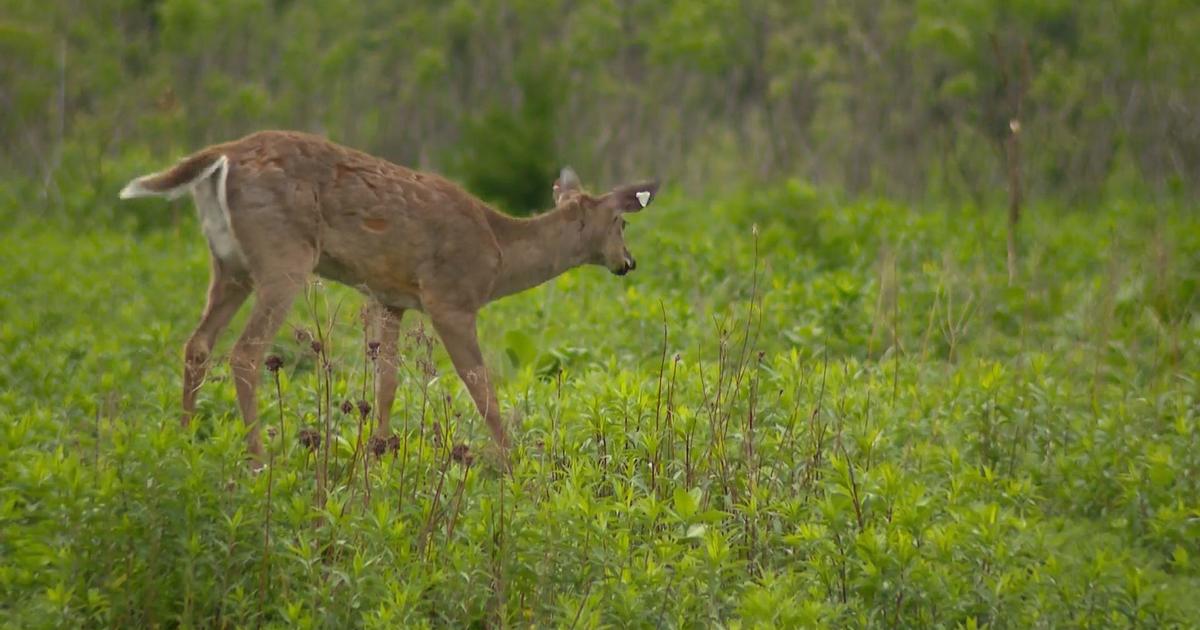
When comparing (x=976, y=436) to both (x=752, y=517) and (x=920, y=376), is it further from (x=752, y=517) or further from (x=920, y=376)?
(x=752, y=517)

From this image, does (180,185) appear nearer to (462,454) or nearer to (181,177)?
(181,177)

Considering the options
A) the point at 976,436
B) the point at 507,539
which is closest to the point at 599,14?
the point at 976,436

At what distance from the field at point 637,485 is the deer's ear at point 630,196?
2.82ft

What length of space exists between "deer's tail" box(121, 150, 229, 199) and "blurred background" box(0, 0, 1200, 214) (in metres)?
10.0

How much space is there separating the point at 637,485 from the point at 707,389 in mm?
1573

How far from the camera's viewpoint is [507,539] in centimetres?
531

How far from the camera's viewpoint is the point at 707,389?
7613 mm

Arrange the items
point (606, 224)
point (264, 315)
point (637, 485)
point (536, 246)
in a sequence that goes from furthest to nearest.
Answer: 1. point (606, 224)
2. point (536, 246)
3. point (264, 315)
4. point (637, 485)

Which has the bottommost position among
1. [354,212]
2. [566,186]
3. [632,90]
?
[632,90]

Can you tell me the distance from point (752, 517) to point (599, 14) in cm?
1885

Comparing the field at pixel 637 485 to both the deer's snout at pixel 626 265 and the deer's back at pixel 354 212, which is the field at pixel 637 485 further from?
the deer's snout at pixel 626 265

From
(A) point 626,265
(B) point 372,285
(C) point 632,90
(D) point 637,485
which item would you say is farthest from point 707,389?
(C) point 632,90

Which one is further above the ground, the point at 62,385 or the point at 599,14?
the point at 62,385

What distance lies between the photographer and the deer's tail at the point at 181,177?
276 inches
